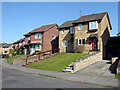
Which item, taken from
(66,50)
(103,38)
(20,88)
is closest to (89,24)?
(103,38)

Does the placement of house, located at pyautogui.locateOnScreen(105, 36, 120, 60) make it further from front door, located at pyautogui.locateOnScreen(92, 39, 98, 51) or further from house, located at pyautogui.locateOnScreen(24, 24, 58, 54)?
house, located at pyautogui.locateOnScreen(24, 24, 58, 54)

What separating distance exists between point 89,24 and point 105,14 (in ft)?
13.7

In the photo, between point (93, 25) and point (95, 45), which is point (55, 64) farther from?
point (93, 25)

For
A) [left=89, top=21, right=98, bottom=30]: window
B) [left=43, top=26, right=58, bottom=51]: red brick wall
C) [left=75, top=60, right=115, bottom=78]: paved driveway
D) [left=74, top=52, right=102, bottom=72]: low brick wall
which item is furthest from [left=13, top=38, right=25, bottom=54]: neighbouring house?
[left=75, top=60, right=115, bottom=78]: paved driveway

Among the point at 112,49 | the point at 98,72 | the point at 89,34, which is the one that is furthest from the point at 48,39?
the point at 98,72

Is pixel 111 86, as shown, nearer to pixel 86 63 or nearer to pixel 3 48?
pixel 86 63

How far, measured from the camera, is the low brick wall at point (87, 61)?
1491cm

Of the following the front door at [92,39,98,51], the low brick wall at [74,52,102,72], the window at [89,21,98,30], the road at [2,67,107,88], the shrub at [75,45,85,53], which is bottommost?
the road at [2,67,107,88]

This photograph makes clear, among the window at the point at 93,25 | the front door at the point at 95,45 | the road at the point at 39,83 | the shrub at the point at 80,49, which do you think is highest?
the window at the point at 93,25

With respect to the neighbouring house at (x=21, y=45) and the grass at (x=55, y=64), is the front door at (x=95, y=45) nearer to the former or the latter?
the grass at (x=55, y=64)

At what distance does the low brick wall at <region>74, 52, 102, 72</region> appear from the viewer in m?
14.9

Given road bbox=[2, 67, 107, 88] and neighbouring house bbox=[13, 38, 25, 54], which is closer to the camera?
road bbox=[2, 67, 107, 88]

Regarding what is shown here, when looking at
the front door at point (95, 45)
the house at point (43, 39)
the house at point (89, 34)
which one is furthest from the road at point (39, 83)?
the house at point (43, 39)

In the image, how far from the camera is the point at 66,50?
28719 millimetres
